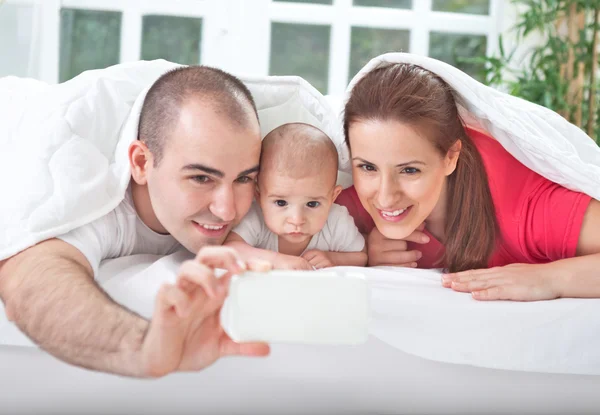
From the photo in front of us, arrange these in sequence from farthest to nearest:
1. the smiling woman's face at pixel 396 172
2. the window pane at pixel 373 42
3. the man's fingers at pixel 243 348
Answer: the window pane at pixel 373 42, the smiling woman's face at pixel 396 172, the man's fingers at pixel 243 348

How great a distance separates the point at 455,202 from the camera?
5.65 ft

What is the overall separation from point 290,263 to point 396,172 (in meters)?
0.30

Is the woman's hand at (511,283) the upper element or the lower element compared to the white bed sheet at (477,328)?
upper

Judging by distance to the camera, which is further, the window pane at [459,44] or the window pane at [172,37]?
the window pane at [459,44]

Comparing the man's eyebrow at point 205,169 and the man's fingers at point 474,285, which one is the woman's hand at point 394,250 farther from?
the man's eyebrow at point 205,169

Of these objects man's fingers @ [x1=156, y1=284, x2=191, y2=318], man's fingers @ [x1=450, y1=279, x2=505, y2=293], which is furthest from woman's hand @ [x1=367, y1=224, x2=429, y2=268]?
man's fingers @ [x1=156, y1=284, x2=191, y2=318]

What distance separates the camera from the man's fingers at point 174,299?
1.01m

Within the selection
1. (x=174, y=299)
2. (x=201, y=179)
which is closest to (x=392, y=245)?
(x=201, y=179)

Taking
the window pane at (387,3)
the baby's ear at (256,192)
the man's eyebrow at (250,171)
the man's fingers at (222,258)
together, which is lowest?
the man's fingers at (222,258)

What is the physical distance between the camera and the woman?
151 centimetres

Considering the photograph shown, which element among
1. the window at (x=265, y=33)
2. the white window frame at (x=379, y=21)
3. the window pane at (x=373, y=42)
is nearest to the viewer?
the window at (x=265, y=33)

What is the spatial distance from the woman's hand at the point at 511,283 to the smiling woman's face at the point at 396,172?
18 cm

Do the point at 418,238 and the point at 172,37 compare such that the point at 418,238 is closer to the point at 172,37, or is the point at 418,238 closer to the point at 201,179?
the point at 201,179

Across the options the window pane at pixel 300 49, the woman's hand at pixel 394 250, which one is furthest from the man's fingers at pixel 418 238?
the window pane at pixel 300 49
